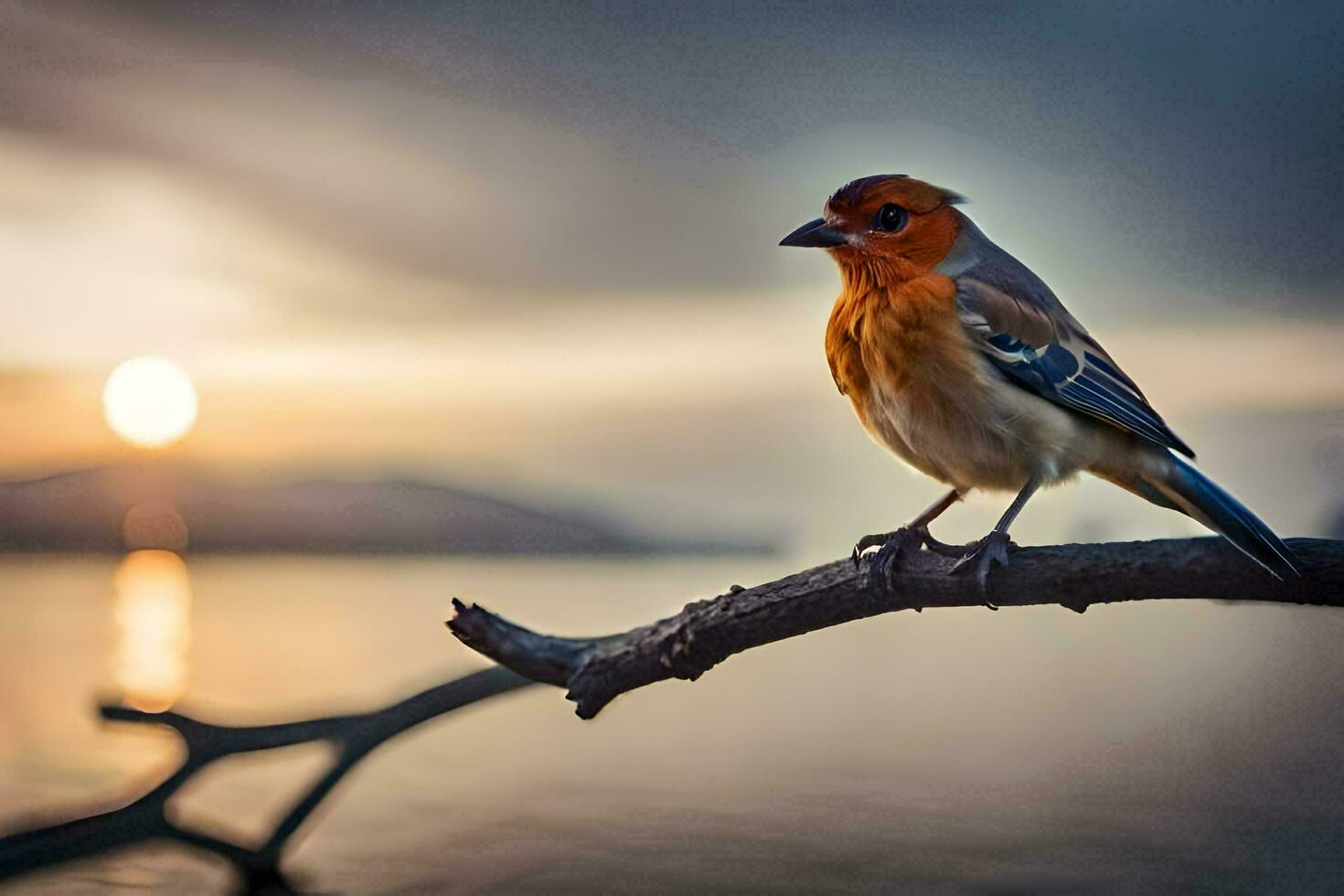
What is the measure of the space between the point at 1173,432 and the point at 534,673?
1270 mm

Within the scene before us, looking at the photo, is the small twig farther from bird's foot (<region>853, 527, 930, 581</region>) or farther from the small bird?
the small bird

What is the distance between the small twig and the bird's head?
108cm

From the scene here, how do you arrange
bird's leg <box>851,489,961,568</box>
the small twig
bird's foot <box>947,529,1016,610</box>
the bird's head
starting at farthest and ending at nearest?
→ the small twig
the bird's head
bird's leg <box>851,489,961,568</box>
bird's foot <box>947,529,1016,610</box>

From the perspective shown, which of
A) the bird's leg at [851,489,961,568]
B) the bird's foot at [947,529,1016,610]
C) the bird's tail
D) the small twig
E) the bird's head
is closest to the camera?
the bird's tail

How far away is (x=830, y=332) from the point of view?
7.73 feet

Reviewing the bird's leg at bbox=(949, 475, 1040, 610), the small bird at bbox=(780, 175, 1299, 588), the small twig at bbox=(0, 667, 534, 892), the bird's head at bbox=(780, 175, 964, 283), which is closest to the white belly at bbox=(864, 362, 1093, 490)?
the small bird at bbox=(780, 175, 1299, 588)

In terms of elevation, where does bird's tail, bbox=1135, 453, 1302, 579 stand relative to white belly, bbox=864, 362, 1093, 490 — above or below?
below

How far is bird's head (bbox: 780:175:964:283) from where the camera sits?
2295mm

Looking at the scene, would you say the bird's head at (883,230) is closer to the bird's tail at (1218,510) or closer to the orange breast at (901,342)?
the orange breast at (901,342)

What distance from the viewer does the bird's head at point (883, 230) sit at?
90.4 inches

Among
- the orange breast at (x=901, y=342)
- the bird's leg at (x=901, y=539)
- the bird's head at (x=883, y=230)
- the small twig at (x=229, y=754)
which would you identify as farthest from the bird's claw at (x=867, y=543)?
the small twig at (x=229, y=754)

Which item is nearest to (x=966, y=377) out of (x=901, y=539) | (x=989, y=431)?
(x=989, y=431)

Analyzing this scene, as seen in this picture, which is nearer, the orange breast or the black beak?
the orange breast

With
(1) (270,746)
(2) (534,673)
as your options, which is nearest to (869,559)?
(2) (534,673)
